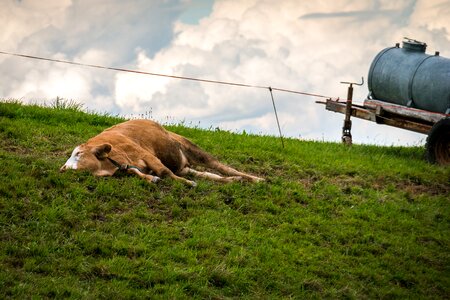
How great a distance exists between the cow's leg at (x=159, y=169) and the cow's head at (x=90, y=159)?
0.72 metres

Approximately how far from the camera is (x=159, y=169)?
38.8 feet

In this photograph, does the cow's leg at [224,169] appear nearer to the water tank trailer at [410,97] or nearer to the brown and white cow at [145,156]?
the brown and white cow at [145,156]

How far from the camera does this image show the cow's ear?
36.9ft

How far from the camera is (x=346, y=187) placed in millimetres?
13406

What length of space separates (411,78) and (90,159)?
29.4 ft

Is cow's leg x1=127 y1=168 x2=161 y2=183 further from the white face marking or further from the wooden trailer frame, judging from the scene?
the wooden trailer frame

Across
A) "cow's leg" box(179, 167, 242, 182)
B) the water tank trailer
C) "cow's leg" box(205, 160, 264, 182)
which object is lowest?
"cow's leg" box(179, 167, 242, 182)

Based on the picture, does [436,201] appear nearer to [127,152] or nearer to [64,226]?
[127,152]

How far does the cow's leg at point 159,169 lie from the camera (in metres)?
11.8

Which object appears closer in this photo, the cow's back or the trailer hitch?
the cow's back

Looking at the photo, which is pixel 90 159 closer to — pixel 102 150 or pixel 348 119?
pixel 102 150

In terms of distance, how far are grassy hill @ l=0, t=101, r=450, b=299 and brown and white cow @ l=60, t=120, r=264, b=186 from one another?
239 millimetres

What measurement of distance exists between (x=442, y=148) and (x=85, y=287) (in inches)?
398

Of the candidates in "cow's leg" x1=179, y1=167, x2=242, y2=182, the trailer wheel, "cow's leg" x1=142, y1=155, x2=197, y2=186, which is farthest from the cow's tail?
the trailer wheel
